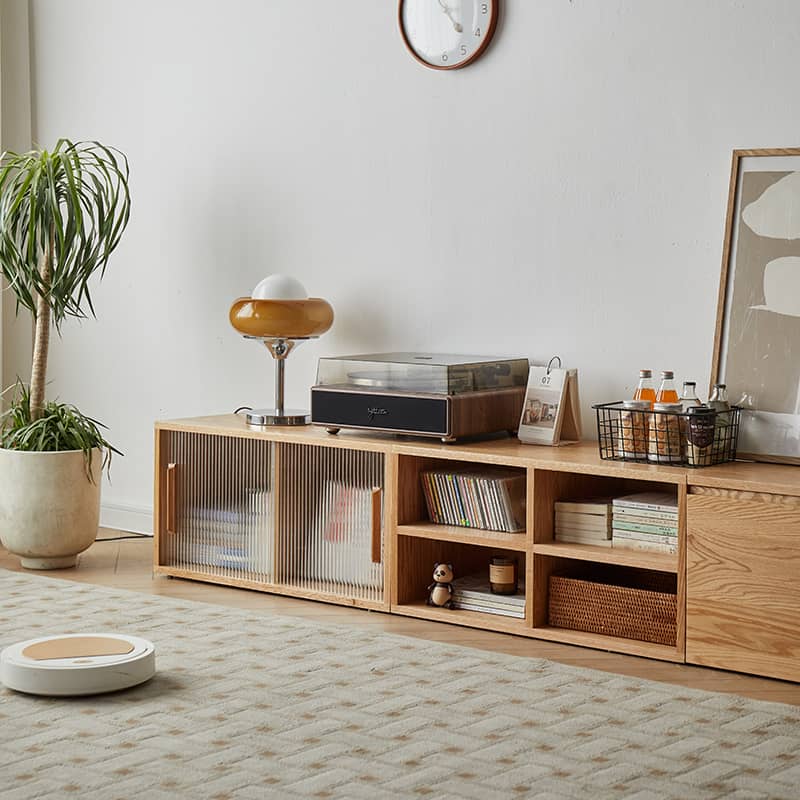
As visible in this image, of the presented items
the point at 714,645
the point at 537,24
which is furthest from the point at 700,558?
the point at 537,24

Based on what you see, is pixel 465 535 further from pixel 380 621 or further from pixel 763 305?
pixel 763 305

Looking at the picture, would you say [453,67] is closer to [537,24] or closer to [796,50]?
[537,24]

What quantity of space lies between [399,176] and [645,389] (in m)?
1.10

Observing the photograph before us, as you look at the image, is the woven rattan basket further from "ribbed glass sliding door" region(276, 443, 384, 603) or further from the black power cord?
the black power cord

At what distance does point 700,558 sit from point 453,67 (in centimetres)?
167

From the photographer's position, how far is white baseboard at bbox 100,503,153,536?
15.5ft

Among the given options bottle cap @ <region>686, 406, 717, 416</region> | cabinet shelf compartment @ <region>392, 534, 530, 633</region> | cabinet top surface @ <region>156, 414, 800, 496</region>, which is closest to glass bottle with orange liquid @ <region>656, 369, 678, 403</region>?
bottle cap @ <region>686, 406, 717, 416</region>

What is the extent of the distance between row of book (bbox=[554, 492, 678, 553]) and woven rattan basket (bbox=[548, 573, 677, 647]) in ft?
0.35

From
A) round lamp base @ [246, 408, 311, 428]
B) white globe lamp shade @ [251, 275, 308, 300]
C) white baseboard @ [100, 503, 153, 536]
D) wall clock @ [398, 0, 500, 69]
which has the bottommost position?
white baseboard @ [100, 503, 153, 536]

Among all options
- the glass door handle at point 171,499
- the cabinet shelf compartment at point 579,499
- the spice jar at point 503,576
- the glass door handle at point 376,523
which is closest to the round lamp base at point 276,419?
the glass door handle at point 171,499

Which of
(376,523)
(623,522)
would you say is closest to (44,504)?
(376,523)

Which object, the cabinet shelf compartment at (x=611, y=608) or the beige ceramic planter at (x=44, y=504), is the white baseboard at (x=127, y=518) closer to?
the beige ceramic planter at (x=44, y=504)

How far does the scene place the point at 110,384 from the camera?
483cm

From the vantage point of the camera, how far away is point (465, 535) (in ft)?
11.3
